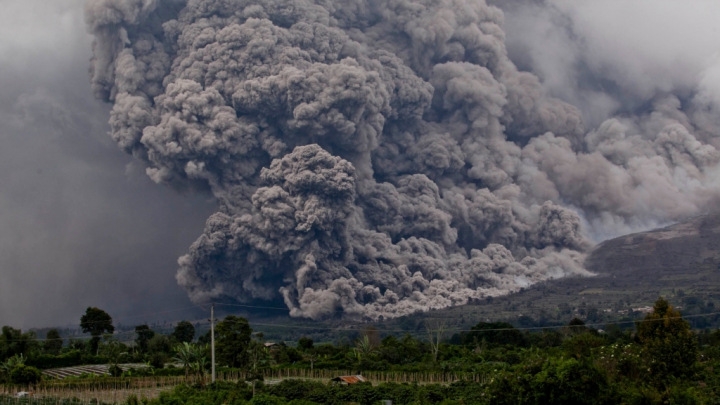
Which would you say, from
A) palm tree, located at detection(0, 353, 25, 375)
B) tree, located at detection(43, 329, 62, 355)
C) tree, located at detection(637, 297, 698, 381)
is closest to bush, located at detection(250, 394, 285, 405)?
tree, located at detection(637, 297, 698, 381)

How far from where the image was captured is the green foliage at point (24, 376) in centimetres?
4559

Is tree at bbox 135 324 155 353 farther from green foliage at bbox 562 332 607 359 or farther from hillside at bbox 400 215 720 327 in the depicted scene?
green foliage at bbox 562 332 607 359

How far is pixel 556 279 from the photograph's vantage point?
344 ft

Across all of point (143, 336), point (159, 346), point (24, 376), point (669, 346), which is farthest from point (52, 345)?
Result: point (669, 346)

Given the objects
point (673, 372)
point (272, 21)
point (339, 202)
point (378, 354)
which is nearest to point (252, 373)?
point (378, 354)

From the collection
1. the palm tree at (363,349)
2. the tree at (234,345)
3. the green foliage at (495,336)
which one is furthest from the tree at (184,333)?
the green foliage at (495,336)

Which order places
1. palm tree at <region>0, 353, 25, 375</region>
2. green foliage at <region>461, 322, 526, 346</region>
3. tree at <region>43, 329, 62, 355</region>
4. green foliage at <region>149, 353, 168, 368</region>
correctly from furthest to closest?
green foliage at <region>461, 322, 526, 346</region> → tree at <region>43, 329, 62, 355</region> → green foliage at <region>149, 353, 168, 368</region> → palm tree at <region>0, 353, 25, 375</region>

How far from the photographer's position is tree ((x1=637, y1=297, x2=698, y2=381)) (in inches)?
1469

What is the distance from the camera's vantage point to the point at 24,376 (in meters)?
45.8

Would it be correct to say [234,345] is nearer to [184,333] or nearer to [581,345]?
[184,333]

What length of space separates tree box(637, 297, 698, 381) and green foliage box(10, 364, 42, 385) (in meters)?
30.2

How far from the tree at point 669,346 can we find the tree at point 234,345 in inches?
1046

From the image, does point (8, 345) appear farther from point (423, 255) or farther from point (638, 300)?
point (638, 300)

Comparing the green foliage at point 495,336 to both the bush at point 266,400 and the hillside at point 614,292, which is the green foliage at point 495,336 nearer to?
the hillside at point 614,292
